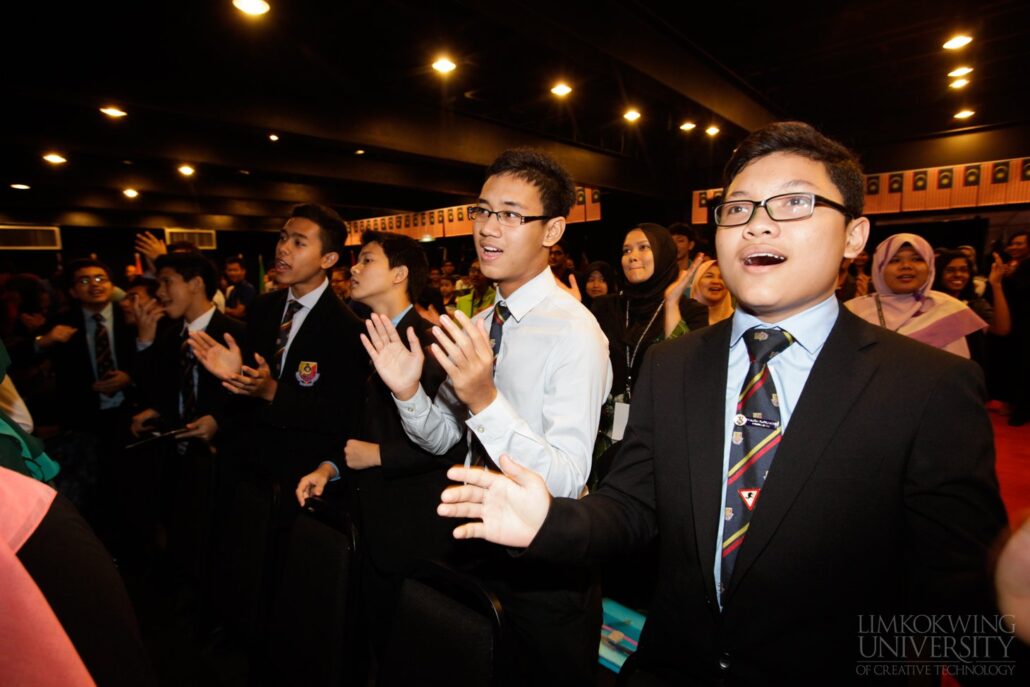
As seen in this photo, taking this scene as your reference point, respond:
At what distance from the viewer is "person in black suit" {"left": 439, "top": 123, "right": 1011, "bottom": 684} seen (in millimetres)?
937

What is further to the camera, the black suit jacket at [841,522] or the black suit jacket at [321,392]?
the black suit jacket at [321,392]

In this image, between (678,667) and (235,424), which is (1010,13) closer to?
(678,667)

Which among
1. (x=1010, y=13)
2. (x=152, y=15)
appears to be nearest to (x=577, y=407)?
(x=152, y=15)

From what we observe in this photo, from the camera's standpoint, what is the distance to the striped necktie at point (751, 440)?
1.07 m

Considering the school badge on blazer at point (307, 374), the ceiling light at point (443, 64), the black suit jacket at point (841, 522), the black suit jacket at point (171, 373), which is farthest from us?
the ceiling light at point (443, 64)

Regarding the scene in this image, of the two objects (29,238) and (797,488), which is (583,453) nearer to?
(797,488)

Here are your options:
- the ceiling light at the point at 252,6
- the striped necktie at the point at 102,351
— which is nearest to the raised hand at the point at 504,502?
the striped necktie at the point at 102,351

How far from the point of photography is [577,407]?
146 centimetres

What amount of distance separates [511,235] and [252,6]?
12.5 ft

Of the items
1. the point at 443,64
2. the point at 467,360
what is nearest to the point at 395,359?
the point at 467,360

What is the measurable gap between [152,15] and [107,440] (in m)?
3.48

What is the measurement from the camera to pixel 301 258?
264cm

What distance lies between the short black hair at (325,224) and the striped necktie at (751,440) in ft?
7.45

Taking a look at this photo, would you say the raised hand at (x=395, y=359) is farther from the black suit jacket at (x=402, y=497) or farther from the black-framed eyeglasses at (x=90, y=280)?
the black-framed eyeglasses at (x=90, y=280)
